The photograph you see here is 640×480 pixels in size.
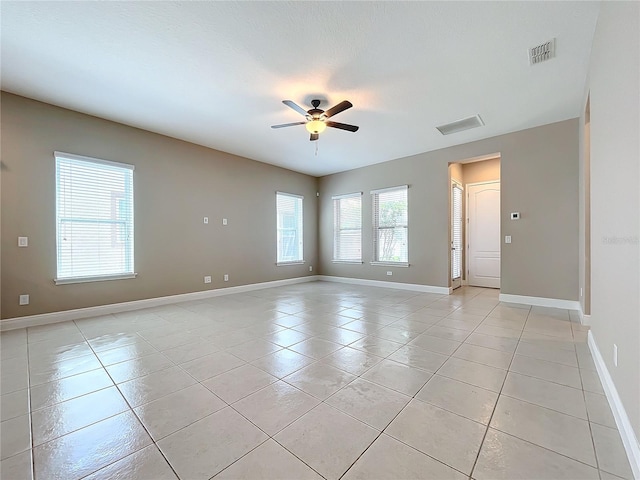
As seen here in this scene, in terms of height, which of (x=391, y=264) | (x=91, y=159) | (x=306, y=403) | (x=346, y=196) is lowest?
(x=306, y=403)

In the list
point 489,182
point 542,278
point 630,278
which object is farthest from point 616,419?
point 489,182

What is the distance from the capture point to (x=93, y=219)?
4.09 meters

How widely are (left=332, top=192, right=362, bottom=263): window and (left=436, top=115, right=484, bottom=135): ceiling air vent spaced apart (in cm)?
264

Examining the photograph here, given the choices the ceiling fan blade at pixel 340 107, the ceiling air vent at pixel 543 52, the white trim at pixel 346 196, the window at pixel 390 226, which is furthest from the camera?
the white trim at pixel 346 196

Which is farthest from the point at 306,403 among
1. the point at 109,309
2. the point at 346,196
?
the point at 346,196

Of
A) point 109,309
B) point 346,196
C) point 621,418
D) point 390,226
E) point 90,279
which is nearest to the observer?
point 621,418

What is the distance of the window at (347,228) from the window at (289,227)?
989mm

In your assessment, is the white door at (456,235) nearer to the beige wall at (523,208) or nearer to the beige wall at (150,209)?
the beige wall at (523,208)


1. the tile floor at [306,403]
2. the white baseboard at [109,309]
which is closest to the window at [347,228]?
the white baseboard at [109,309]

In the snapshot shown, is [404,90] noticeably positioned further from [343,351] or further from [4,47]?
[4,47]

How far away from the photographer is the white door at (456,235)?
19.0ft

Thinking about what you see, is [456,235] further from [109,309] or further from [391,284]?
[109,309]

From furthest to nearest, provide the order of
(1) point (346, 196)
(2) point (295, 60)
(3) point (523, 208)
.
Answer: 1. (1) point (346, 196)
2. (3) point (523, 208)
3. (2) point (295, 60)

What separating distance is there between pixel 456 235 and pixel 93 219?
22.4 feet
